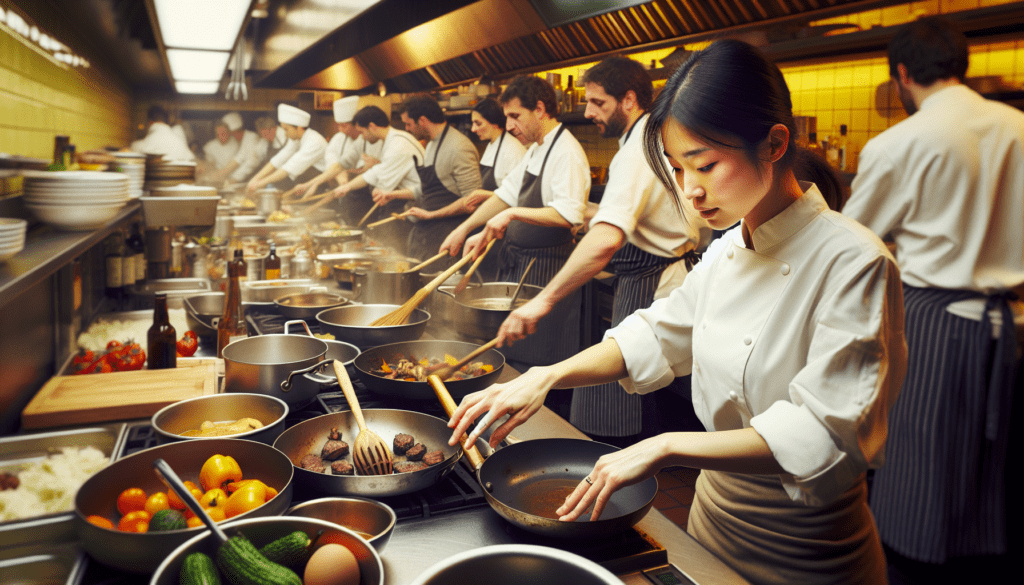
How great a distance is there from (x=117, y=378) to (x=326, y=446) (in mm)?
754

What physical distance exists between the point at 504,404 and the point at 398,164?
5.47m

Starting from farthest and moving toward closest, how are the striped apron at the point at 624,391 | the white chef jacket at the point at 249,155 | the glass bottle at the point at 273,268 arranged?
the white chef jacket at the point at 249,155 → the glass bottle at the point at 273,268 → the striped apron at the point at 624,391

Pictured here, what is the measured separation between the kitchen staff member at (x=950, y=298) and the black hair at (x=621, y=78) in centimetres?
93

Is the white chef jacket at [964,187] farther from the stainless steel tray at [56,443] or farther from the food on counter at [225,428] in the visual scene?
the stainless steel tray at [56,443]

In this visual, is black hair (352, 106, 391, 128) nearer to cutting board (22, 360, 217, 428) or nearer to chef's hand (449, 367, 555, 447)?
cutting board (22, 360, 217, 428)

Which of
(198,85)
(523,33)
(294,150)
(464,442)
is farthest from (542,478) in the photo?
(294,150)

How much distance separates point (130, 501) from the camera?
3.49ft

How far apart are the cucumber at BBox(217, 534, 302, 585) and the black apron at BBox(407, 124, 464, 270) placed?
170 inches

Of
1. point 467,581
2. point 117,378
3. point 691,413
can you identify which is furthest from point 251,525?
point 691,413

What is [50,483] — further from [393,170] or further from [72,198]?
[393,170]

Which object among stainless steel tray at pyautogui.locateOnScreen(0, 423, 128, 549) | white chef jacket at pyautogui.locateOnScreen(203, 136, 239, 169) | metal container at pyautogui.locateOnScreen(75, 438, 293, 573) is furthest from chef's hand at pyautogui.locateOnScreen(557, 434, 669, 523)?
white chef jacket at pyautogui.locateOnScreen(203, 136, 239, 169)

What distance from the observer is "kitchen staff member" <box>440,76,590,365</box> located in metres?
3.33

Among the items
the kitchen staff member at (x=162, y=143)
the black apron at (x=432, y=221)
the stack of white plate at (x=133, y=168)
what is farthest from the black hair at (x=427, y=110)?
the kitchen staff member at (x=162, y=143)

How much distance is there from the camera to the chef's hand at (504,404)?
1.19m
